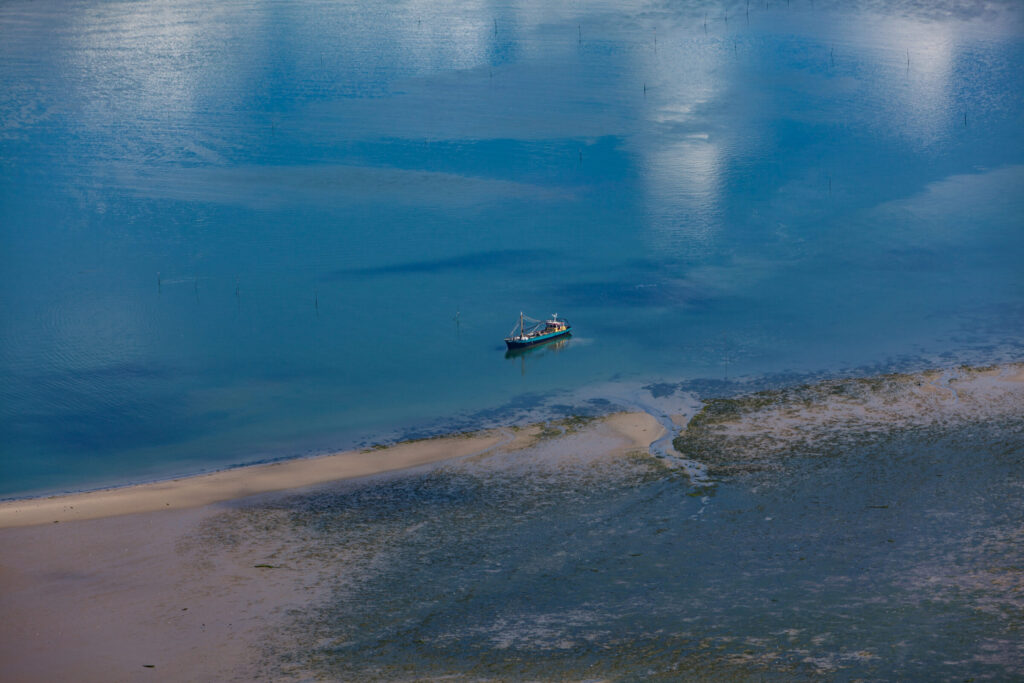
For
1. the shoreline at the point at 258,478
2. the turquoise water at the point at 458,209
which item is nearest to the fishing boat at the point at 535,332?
the turquoise water at the point at 458,209

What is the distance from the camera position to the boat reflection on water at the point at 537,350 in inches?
1077

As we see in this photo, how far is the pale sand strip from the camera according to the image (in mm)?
19672

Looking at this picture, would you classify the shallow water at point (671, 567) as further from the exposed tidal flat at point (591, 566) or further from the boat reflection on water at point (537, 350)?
the boat reflection on water at point (537, 350)

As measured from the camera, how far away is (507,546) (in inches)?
700

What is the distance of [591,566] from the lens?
55.9 feet

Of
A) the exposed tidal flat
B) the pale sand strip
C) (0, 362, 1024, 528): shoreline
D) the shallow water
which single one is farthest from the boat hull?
the shallow water

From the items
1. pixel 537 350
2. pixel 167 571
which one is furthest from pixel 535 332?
pixel 167 571

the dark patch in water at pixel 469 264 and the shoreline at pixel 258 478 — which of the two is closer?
the shoreline at pixel 258 478

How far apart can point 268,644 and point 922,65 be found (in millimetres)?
42219

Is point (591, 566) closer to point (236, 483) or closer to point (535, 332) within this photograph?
point (236, 483)

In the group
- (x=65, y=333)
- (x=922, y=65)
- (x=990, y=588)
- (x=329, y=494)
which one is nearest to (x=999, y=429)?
(x=990, y=588)

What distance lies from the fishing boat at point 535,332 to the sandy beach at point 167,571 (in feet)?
16.8

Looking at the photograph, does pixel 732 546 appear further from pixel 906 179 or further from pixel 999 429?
pixel 906 179

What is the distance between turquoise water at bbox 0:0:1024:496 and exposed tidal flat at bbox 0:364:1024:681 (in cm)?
377
